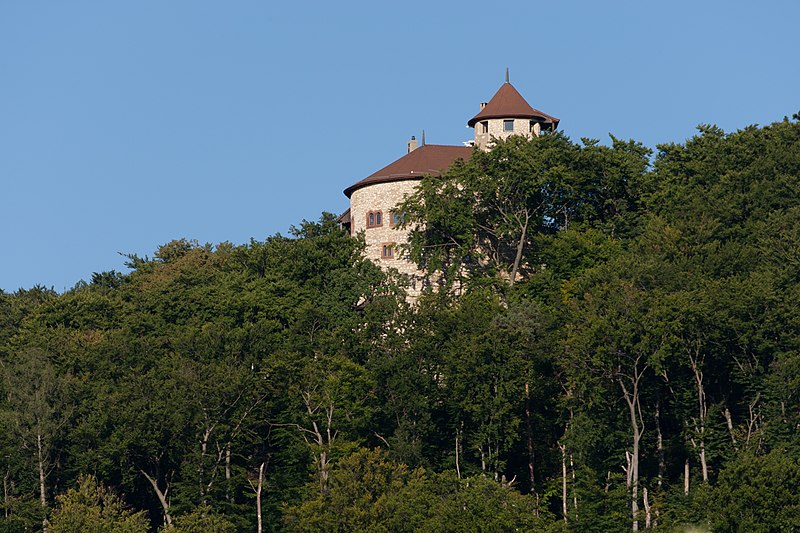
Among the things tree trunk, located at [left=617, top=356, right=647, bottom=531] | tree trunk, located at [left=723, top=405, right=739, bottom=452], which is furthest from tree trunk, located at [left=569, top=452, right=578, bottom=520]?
tree trunk, located at [left=723, top=405, right=739, bottom=452]

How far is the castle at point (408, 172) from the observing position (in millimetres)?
89000

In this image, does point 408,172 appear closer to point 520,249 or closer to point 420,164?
point 420,164

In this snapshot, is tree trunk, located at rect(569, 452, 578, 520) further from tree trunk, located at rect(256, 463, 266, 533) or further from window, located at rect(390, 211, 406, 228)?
window, located at rect(390, 211, 406, 228)

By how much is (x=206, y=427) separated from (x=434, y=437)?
9.36m

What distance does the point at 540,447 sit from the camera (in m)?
73.3

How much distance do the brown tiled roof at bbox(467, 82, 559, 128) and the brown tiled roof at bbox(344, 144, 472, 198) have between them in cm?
203

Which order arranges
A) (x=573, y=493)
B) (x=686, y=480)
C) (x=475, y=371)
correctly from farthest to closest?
(x=475, y=371), (x=573, y=493), (x=686, y=480)

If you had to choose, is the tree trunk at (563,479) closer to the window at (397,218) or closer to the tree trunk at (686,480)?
the tree trunk at (686,480)

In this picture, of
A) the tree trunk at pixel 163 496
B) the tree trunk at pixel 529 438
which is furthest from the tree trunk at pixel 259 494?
the tree trunk at pixel 529 438

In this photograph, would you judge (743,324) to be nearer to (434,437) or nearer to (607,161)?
(434,437)

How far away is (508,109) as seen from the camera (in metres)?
92.6

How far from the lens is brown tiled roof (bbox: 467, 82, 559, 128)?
92.4 metres

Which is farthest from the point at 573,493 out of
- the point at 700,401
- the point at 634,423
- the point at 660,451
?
the point at 700,401

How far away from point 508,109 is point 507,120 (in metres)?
0.60
